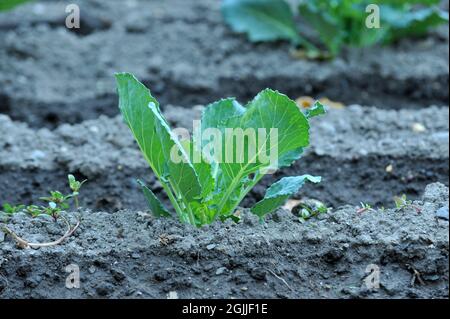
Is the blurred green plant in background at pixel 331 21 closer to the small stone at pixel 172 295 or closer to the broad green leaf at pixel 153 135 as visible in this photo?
the broad green leaf at pixel 153 135

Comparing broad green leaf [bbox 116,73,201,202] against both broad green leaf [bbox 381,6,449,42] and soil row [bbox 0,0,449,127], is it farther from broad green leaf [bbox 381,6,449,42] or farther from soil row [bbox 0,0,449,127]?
broad green leaf [bbox 381,6,449,42]

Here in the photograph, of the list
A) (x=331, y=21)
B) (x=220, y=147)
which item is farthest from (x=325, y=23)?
(x=220, y=147)

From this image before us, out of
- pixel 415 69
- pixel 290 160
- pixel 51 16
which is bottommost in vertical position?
pixel 290 160

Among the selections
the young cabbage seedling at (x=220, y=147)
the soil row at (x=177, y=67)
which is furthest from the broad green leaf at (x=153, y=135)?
the soil row at (x=177, y=67)

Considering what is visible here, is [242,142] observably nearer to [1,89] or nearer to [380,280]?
[380,280]

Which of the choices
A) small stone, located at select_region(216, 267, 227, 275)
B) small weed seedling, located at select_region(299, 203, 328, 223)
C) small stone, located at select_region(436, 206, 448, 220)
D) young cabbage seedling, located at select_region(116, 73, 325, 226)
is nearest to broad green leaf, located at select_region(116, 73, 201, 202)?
young cabbage seedling, located at select_region(116, 73, 325, 226)
